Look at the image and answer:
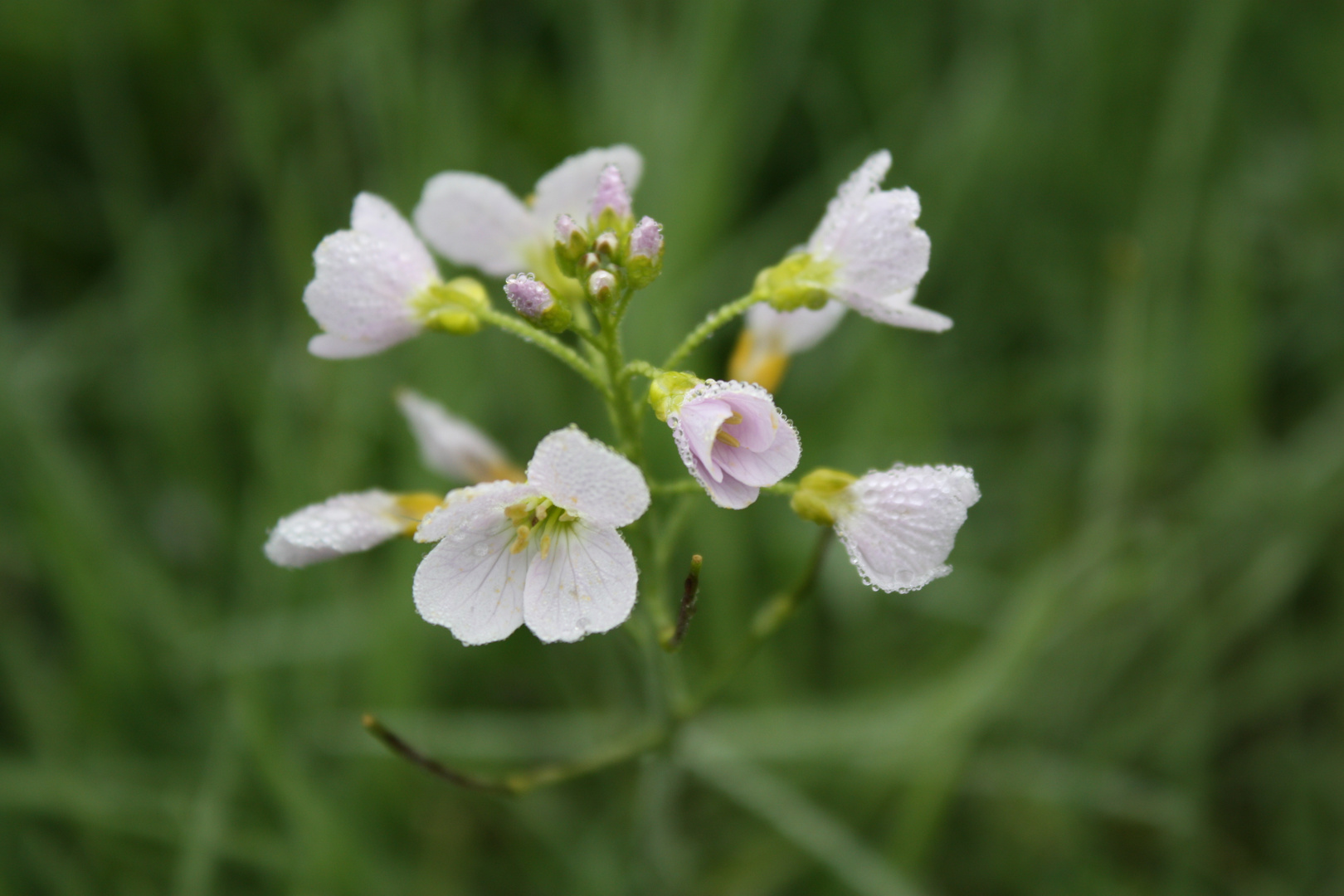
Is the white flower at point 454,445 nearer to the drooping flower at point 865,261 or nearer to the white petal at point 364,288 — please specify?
the white petal at point 364,288

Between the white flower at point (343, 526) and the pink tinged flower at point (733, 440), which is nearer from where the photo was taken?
the pink tinged flower at point (733, 440)

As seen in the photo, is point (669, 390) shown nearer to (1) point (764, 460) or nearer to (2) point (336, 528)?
(1) point (764, 460)

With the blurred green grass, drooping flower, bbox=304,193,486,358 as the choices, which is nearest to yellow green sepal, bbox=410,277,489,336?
drooping flower, bbox=304,193,486,358

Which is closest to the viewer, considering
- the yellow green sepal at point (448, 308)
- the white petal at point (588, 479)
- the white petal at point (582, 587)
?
the white petal at point (588, 479)

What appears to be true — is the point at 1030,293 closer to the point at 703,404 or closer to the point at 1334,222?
the point at 1334,222

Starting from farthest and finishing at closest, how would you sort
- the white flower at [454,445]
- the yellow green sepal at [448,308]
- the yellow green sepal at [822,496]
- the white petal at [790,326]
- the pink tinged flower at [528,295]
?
1. the white flower at [454,445]
2. the white petal at [790,326]
3. the yellow green sepal at [448,308]
4. the yellow green sepal at [822,496]
5. the pink tinged flower at [528,295]

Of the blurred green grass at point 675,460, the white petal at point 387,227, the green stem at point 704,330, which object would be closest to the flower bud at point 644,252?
the green stem at point 704,330
